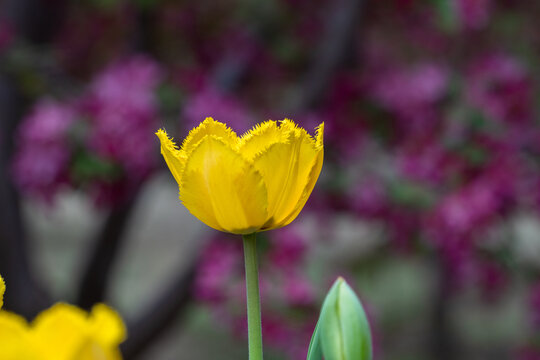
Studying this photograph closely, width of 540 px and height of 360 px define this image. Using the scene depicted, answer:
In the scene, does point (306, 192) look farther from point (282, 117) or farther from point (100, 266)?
point (100, 266)

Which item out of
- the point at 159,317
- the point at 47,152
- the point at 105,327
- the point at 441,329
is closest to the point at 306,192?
the point at 105,327

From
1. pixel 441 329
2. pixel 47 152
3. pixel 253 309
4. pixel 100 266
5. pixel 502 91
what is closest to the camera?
pixel 253 309

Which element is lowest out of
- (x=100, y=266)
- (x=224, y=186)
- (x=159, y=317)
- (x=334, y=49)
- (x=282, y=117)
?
(x=224, y=186)

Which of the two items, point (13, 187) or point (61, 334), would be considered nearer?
point (61, 334)

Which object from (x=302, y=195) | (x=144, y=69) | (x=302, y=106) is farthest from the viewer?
(x=302, y=106)

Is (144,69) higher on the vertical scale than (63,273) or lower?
lower

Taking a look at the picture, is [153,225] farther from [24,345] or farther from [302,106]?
[24,345]

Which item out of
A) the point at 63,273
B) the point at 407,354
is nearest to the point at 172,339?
the point at 407,354

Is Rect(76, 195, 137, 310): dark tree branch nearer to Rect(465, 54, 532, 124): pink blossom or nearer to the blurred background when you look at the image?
the blurred background
